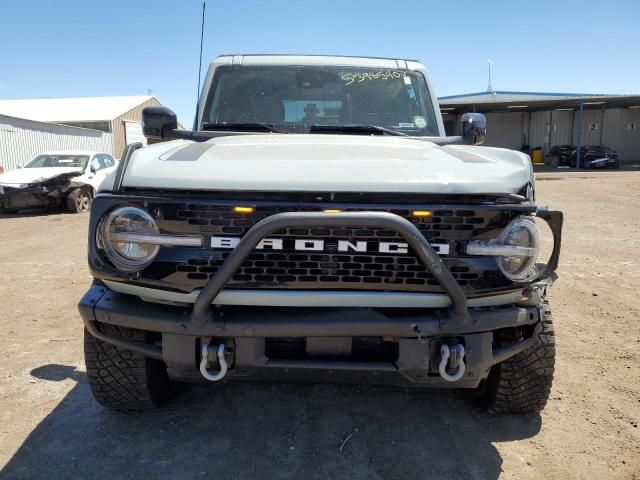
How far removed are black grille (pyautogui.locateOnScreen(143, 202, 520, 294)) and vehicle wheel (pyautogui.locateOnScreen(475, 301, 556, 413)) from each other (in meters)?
0.80

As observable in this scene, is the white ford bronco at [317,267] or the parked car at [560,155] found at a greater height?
the parked car at [560,155]

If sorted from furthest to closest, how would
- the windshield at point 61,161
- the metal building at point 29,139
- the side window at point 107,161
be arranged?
the metal building at point 29,139, the side window at point 107,161, the windshield at point 61,161

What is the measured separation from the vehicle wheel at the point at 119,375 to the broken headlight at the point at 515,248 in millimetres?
1767

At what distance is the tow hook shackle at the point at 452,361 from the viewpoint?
2066 mm

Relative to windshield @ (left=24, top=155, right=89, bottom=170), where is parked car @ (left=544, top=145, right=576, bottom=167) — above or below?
above

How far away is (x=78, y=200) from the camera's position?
472 inches

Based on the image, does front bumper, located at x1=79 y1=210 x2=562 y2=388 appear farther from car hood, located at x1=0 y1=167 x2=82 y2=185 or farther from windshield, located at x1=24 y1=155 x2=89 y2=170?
windshield, located at x1=24 y1=155 x2=89 y2=170

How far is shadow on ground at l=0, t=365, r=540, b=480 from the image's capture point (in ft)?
7.86

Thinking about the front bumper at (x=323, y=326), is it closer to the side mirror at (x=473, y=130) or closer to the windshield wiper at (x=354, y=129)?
the side mirror at (x=473, y=130)

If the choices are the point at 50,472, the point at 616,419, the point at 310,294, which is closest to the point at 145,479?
the point at 50,472

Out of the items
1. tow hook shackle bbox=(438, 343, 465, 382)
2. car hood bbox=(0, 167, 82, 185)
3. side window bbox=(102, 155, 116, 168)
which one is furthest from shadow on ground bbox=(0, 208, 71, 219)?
tow hook shackle bbox=(438, 343, 465, 382)

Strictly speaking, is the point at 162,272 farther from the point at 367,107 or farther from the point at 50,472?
the point at 367,107

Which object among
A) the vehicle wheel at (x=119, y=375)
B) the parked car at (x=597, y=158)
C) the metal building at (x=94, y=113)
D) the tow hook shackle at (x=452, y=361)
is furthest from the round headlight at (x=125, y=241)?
the parked car at (x=597, y=158)

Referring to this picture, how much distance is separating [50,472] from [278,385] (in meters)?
1.36
